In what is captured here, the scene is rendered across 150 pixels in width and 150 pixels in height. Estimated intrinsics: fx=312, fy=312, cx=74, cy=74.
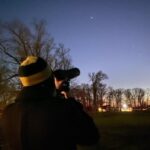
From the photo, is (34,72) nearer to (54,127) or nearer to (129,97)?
(54,127)

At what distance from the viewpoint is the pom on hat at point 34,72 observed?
2.25 metres

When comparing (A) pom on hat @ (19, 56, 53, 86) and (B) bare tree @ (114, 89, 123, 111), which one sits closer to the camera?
(A) pom on hat @ (19, 56, 53, 86)

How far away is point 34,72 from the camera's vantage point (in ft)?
7.41

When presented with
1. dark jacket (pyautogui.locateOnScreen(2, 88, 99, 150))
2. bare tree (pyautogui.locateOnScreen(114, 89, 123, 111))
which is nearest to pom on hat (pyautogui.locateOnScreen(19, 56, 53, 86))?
dark jacket (pyautogui.locateOnScreen(2, 88, 99, 150))

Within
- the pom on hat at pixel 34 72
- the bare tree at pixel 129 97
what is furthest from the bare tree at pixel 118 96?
the pom on hat at pixel 34 72

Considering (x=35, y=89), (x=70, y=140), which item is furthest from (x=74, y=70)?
(x=70, y=140)

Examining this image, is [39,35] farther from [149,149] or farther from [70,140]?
[70,140]

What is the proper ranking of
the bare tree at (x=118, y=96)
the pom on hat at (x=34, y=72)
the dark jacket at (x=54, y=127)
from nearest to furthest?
the dark jacket at (x=54, y=127) < the pom on hat at (x=34, y=72) < the bare tree at (x=118, y=96)

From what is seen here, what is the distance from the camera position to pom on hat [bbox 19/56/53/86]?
88.4 inches

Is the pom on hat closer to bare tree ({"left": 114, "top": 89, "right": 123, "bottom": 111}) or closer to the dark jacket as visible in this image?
the dark jacket

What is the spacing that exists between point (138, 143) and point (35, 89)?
39.7ft

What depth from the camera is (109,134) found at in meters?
16.8

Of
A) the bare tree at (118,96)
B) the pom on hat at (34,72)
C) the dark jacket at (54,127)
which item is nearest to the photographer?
the dark jacket at (54,127)

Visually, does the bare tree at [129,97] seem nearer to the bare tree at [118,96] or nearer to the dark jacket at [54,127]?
the bare tree at [118,96]
